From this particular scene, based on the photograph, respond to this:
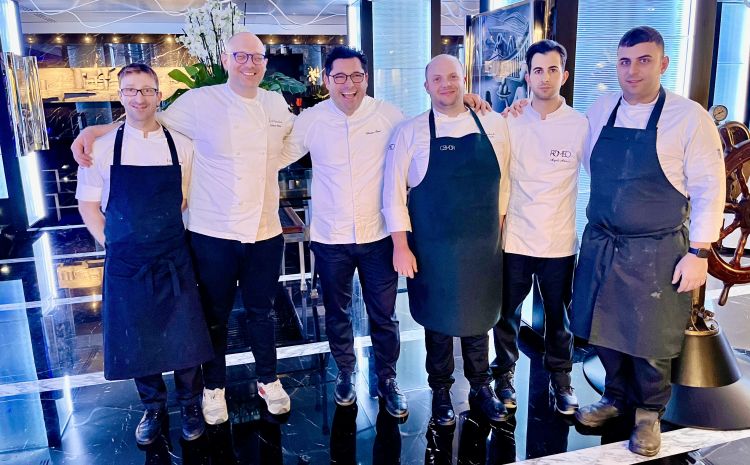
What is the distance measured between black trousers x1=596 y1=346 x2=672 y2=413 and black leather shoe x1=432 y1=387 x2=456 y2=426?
0.61 m

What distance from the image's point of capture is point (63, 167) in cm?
807

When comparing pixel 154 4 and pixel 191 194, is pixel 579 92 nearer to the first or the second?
pixel 191 194

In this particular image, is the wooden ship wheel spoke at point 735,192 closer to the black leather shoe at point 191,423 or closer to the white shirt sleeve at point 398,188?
the white shirt sleeve at point 398,188

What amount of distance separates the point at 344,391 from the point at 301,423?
226mm

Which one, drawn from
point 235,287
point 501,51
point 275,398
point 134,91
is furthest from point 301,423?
point 501,51

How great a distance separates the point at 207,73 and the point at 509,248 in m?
1.91

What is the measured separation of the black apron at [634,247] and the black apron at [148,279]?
1465mm

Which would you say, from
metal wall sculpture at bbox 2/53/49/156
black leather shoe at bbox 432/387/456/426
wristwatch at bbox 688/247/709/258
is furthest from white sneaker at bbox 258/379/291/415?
metal wall sculpture at bbox 2/53/49/156

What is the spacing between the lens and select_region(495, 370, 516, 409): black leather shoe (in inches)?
94.1

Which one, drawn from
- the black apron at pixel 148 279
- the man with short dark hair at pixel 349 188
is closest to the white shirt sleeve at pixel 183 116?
the black apron at pixel 148 279

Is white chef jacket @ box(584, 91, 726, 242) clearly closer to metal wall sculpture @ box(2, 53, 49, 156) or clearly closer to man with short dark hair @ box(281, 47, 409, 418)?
man with short dark hair @ box(281, 47, 409, 418)

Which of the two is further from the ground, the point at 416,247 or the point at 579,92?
the point at 579,92

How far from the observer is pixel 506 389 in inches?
95.3

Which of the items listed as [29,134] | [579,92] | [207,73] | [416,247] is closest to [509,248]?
[416,247]
